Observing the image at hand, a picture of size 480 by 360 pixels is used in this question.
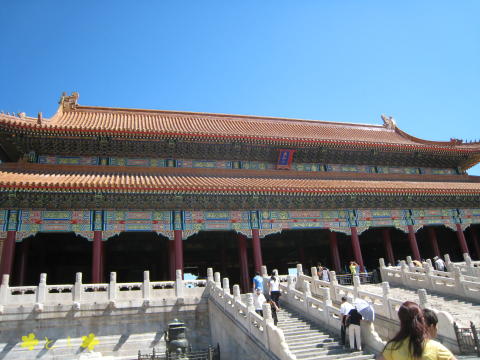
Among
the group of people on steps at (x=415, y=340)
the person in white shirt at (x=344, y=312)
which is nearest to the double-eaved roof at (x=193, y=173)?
the person in white shirt at (x=344, y=312)

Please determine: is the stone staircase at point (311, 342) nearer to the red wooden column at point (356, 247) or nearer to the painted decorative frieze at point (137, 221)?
the painted decorative frieze at point (137, 221)

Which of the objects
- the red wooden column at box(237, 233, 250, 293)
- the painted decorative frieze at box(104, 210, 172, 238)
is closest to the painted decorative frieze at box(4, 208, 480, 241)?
the painted decorative frieze at box(104, 210, 172, 238)

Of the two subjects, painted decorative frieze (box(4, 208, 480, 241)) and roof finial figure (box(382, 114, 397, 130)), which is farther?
A: roof finial figure (box(382, 114, 397, 130))

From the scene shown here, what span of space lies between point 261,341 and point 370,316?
267cm

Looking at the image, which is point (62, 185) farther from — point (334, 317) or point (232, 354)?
point (334, 317)

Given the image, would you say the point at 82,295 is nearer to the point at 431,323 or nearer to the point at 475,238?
the point at 431,323

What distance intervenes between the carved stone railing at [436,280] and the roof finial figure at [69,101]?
19.5 m

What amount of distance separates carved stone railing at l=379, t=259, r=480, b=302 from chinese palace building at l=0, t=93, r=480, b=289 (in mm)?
3360

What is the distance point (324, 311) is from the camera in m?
10.9

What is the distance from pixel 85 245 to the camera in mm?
20438

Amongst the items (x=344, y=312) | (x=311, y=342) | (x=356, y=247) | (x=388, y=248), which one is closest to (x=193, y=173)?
(x=356, y=247)

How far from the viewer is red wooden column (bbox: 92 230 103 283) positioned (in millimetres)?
14748

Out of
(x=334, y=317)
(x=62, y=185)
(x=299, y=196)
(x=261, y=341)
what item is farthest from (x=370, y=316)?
(x=62, y=185)

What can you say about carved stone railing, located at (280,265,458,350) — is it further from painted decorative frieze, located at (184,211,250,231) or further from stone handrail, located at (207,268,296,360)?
painted decorative frieze, located at (184,211,250,231)
